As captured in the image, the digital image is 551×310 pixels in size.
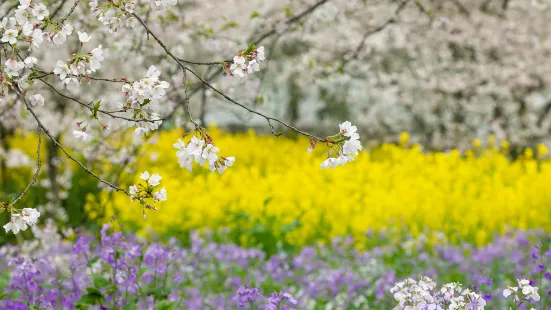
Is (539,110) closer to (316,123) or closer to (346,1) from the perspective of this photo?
(316,123)

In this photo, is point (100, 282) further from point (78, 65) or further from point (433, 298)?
point (433, 298)

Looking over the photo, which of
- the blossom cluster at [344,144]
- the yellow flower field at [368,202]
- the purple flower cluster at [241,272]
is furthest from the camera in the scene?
the yellow flower field at [368,202]

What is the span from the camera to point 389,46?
13.3 m

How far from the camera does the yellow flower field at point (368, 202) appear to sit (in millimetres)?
7367

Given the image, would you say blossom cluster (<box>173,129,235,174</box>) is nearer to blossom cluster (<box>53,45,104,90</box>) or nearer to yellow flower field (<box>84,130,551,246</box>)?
blossom cluster (<box>53,45,104,90</box>)

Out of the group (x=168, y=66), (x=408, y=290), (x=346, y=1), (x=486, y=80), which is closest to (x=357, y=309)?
(x=408, y=290)

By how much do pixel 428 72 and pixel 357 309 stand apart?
9.33 m

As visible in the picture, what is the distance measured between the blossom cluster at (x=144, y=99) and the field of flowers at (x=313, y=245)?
86 cm

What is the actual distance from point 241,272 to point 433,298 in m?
2.40

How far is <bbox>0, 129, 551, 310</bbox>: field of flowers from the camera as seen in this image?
11.4 feet

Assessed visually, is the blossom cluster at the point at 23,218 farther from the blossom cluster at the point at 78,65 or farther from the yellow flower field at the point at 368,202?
the yellow flower field at the point at 368,202

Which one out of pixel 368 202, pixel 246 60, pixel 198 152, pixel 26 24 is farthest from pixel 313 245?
pixel 26 24

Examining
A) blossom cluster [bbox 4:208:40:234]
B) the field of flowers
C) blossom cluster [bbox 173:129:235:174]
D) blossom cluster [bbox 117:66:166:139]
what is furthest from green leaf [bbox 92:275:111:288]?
blossom cluster [bbox 173:129:235:174]

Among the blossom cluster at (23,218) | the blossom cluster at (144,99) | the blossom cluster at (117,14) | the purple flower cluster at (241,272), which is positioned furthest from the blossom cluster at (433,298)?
the blossom cluster at (117,14)
